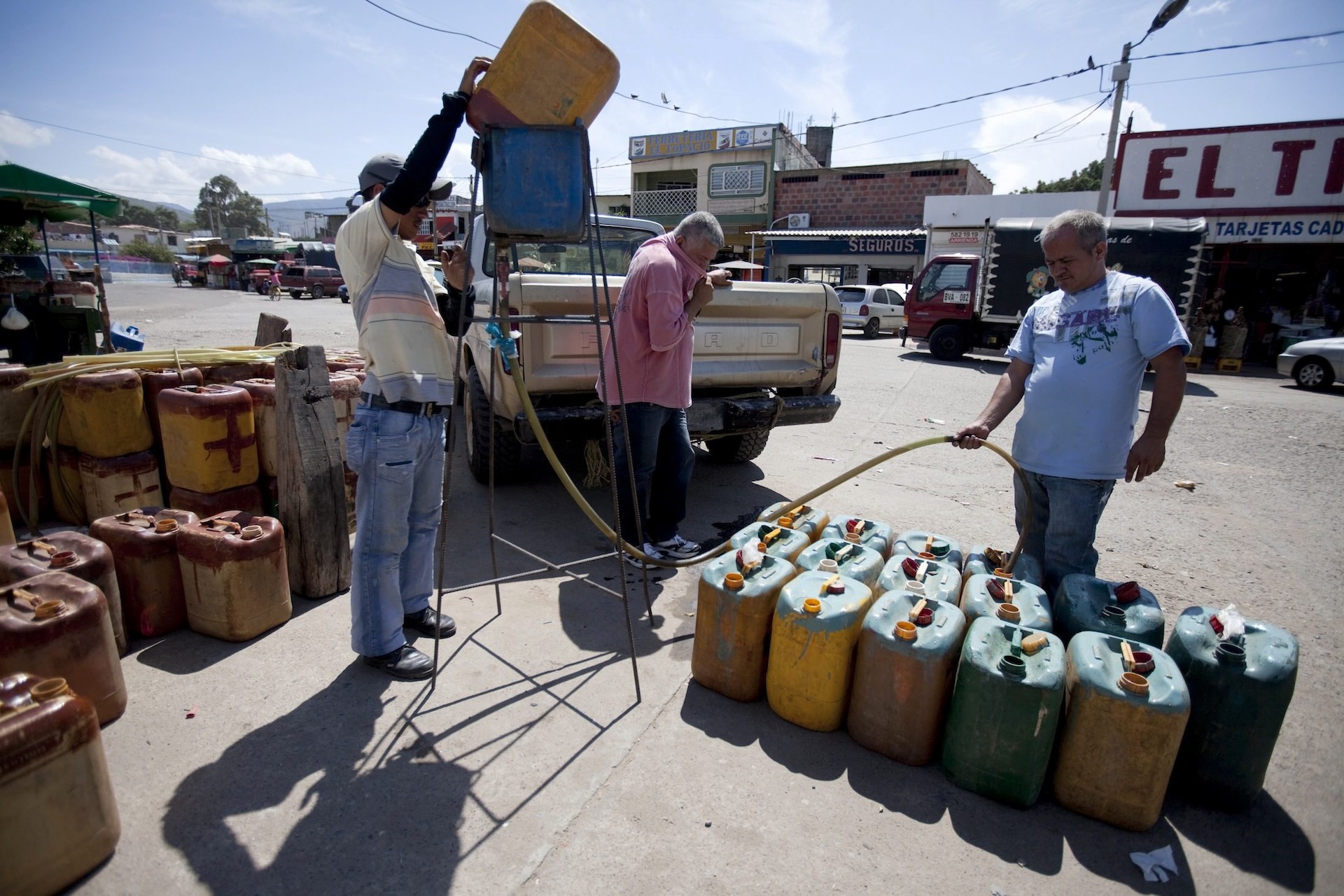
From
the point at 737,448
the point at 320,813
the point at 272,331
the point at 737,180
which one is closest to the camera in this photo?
the point at 320,813

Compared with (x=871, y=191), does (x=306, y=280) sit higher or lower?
lower

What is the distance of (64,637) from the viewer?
7.22 feet

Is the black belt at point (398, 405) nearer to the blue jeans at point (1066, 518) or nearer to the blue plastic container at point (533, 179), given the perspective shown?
the blue plastic container at point (533, 179)

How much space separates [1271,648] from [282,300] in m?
38.8

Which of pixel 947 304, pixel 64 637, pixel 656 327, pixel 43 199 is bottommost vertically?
pixel 64 637

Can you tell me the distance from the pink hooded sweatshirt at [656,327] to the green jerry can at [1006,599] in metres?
1.71

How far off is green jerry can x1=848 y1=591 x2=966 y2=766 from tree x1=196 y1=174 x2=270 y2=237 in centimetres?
10929

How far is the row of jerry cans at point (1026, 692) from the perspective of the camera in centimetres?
207

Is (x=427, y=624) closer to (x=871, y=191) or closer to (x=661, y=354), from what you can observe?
(x=661, y=354)

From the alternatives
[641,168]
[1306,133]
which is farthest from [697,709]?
[641,168]

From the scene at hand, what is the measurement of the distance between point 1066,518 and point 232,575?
11.4 feet

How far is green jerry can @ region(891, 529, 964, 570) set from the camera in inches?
119

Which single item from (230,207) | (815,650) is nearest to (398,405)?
(815,650)

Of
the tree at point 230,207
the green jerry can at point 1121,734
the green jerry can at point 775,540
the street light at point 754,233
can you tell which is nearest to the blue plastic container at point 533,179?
the green jerry can at point 775,540
